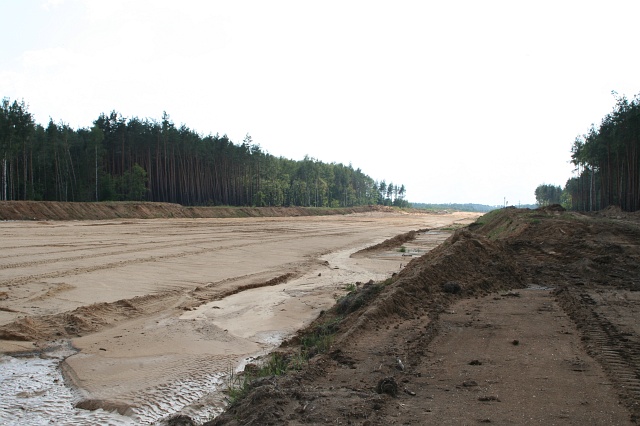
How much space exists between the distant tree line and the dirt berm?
4920 cm

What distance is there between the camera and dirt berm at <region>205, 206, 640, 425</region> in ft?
13.7

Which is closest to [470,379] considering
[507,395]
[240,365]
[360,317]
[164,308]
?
[507,395]

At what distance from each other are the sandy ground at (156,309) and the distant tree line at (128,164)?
38.2 metres

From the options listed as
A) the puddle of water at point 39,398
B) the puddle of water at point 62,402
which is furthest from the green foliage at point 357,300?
the puddle of water at point 39,398

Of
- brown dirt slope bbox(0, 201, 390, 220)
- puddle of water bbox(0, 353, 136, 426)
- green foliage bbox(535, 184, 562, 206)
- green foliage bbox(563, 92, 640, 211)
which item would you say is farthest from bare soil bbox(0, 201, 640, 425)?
green foliage bbox(535, 184, 562, 206)

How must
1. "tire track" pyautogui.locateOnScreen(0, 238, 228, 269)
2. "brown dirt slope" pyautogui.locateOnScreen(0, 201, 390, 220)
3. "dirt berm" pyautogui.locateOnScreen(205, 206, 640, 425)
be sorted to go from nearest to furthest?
"dirt berm" pyautogui.locateOnScreen(205, 206, 640, 425) → "tire track" pyautogui.locateOnScreen(0, 238, 228, 269) → "brown dirt slope" pyautogui.locateOnScreen(0, 201, 390, 220)

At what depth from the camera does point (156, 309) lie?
403 inches

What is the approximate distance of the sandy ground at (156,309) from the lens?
628cm

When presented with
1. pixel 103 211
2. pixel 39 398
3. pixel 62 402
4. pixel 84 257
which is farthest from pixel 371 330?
pixel 103 211

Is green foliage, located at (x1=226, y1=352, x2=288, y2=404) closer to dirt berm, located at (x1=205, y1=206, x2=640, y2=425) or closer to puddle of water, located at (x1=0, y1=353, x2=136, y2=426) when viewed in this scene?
dirt berm, located at (x1=205, y1=206, x2=640, y2=425)

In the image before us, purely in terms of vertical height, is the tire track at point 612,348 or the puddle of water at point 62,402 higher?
the tire track at point 612,348

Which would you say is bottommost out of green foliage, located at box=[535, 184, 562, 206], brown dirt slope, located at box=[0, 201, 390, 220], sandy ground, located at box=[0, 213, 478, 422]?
sandy ground, located at box=[0, 213, 478, 422]

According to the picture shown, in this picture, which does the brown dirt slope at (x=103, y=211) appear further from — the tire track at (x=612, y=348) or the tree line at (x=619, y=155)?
the tree line at (x=619, y=155)

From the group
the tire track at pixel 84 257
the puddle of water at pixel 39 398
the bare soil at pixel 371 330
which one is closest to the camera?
the bare soil at pixel 371 330
